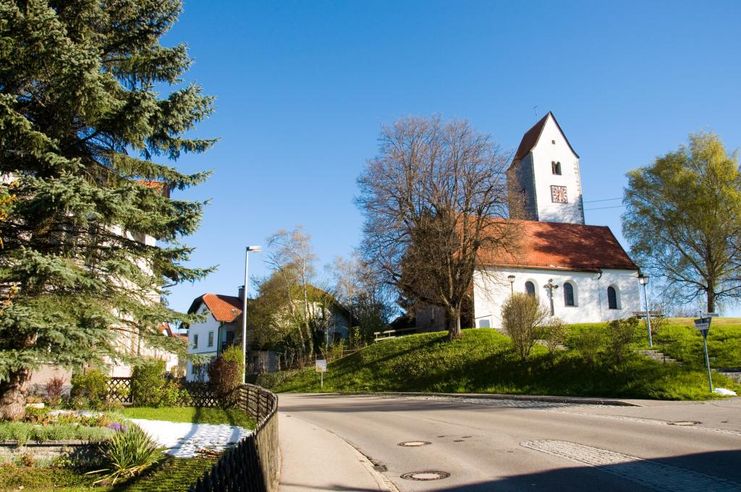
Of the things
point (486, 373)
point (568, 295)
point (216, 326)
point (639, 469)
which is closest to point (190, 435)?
point (639, 469)

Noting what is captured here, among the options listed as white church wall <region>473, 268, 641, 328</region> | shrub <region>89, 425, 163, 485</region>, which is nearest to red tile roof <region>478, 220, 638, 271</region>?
white church wall <region>473, 268, 641, 328</region>

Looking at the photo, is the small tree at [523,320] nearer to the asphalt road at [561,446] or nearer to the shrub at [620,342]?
the shrub at [620,342]

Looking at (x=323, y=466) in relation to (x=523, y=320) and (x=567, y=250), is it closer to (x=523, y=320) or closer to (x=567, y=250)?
(x=523, y=320)

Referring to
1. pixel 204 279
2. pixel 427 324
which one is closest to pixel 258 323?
pixel 427 324

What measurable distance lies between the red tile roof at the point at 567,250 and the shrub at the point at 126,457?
3440cm

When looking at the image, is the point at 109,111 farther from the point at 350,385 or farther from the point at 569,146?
the point at 569,146

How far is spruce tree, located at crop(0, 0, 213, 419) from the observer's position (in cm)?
1082

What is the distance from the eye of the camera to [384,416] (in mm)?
18750

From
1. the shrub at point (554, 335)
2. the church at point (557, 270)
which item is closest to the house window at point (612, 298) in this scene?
the church at point (557, 270)

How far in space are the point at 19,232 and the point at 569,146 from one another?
57505mm

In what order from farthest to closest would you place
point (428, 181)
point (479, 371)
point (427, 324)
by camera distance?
point (427, 324), point (428, 181), point (479, 371)

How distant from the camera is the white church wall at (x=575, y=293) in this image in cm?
4225

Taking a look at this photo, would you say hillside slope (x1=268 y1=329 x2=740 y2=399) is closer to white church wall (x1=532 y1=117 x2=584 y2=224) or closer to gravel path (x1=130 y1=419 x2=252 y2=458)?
gravel path (x1=130 y1=419 x2=252 y2=458)

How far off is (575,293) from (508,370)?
66.5ft
